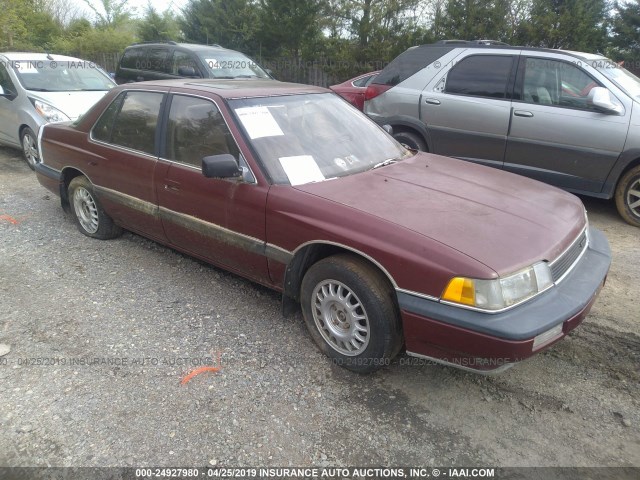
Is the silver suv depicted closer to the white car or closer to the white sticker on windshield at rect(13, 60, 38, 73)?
the white car

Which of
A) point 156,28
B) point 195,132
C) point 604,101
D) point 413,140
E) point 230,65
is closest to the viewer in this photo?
point 195,132

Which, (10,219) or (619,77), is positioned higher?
(619,77)

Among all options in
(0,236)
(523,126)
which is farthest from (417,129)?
(0,236)

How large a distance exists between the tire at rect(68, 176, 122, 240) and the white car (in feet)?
9.04

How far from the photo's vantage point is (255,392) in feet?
9.62

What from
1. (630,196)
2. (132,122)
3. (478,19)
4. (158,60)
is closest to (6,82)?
(158,60)

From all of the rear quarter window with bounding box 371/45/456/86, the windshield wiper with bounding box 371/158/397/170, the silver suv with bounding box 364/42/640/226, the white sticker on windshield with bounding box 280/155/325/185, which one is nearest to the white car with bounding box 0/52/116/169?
the rear quarter window with bounding box 371/45/456/86

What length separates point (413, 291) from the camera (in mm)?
2639

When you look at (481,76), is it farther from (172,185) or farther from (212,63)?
(212,63)

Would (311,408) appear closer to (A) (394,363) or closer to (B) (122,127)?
(A) (394,363)

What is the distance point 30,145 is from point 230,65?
3540mm

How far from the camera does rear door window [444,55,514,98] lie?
589 cm

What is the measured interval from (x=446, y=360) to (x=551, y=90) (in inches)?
165

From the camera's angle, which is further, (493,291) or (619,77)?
(619,77)
